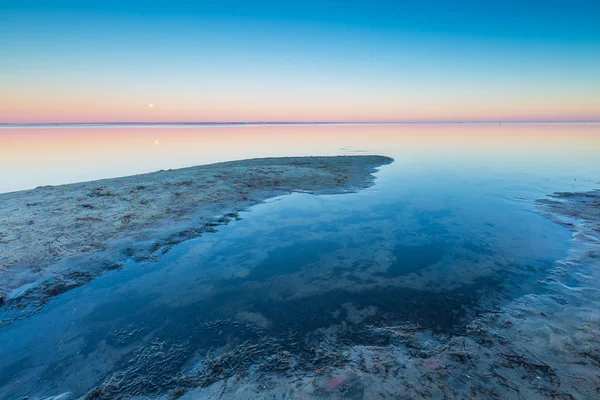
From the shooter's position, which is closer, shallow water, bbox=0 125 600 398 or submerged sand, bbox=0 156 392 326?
shallow water, bbox=0 125 600 398

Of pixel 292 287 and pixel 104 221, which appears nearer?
pixel 292 287

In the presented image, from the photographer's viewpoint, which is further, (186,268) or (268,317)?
(186,268)

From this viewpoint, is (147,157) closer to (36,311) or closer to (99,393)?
(36,311)

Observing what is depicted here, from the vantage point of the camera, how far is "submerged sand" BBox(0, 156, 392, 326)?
23.3ft

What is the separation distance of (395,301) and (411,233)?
4.51 metres

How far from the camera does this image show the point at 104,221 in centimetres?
1027

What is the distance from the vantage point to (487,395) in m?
3.84

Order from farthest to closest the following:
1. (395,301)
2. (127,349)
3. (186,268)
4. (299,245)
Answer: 1. (299,245)
2. (186,268)
3. (395,301)
4. (127,349)

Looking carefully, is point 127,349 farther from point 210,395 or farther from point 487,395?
point 487,395

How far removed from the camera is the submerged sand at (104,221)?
7.10 meters

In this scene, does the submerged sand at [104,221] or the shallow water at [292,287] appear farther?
the submerged sand at [104,221]

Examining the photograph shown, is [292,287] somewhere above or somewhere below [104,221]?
below

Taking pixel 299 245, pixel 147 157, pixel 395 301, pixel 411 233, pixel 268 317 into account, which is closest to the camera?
pixel 268 317

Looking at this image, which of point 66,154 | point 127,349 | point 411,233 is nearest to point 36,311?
point 127,349
